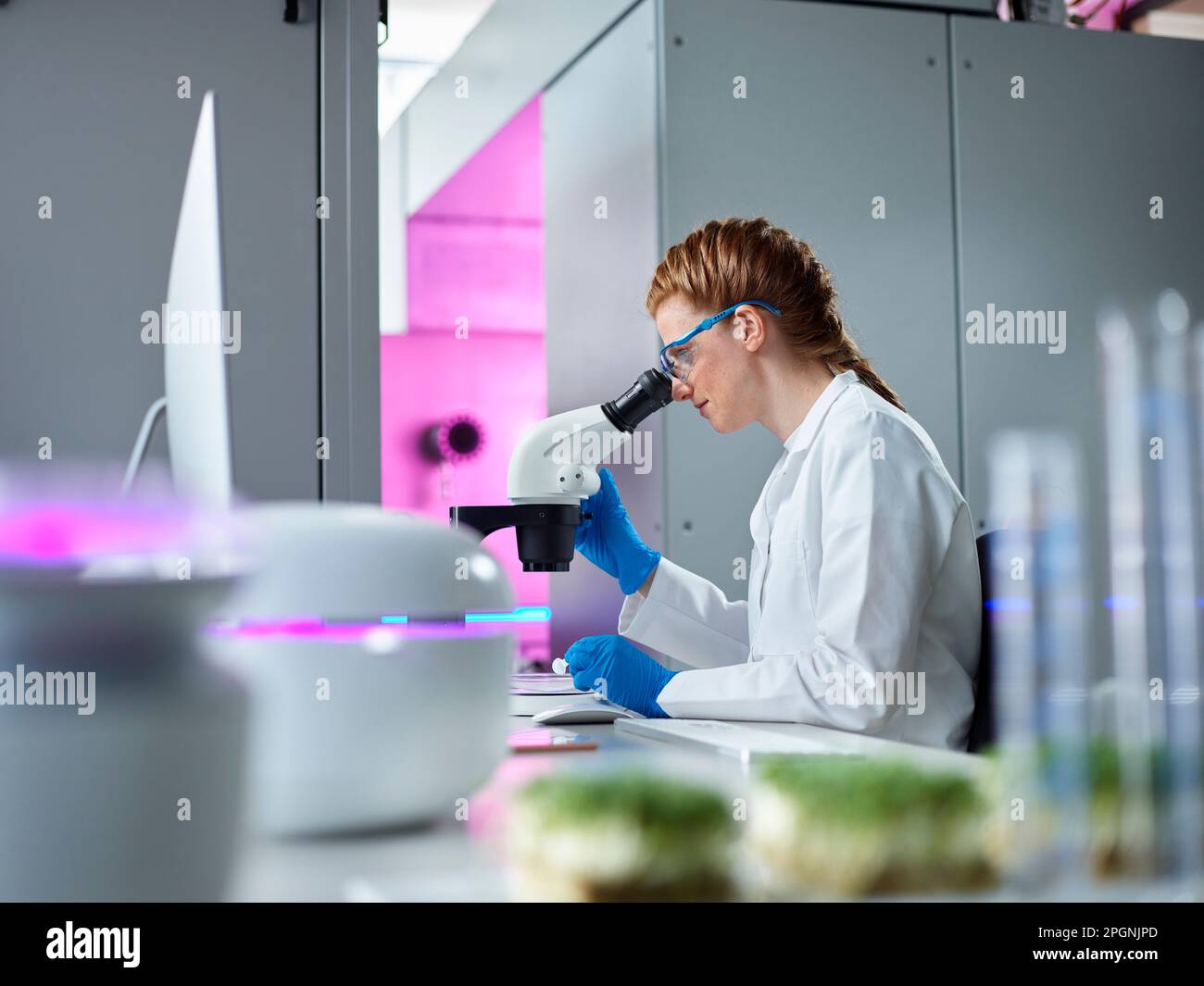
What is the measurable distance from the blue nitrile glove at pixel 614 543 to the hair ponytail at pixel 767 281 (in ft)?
1.17

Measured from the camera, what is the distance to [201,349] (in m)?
0.51

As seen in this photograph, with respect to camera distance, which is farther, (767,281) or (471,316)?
(471,316)

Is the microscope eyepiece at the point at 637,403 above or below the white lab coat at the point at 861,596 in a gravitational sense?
above

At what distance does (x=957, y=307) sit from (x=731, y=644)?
101cm

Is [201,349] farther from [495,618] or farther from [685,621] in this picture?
[685,621]

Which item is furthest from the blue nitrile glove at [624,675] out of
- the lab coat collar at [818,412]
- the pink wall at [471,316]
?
the pink wall at [471,316]

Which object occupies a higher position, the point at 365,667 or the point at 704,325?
the point at 704,325

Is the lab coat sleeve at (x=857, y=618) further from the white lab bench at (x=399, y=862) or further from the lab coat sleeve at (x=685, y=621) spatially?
the white lab bench at (x=399, y=862)

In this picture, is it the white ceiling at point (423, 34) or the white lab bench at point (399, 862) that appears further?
the white ceiling at point (423, 34)

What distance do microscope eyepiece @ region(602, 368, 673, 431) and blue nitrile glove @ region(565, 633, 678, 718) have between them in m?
0.33

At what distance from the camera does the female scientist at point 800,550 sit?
58.6 inches

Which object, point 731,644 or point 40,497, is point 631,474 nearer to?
point 731,644

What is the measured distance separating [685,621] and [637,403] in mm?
636

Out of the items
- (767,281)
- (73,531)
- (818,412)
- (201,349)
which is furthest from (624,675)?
(73,531)
